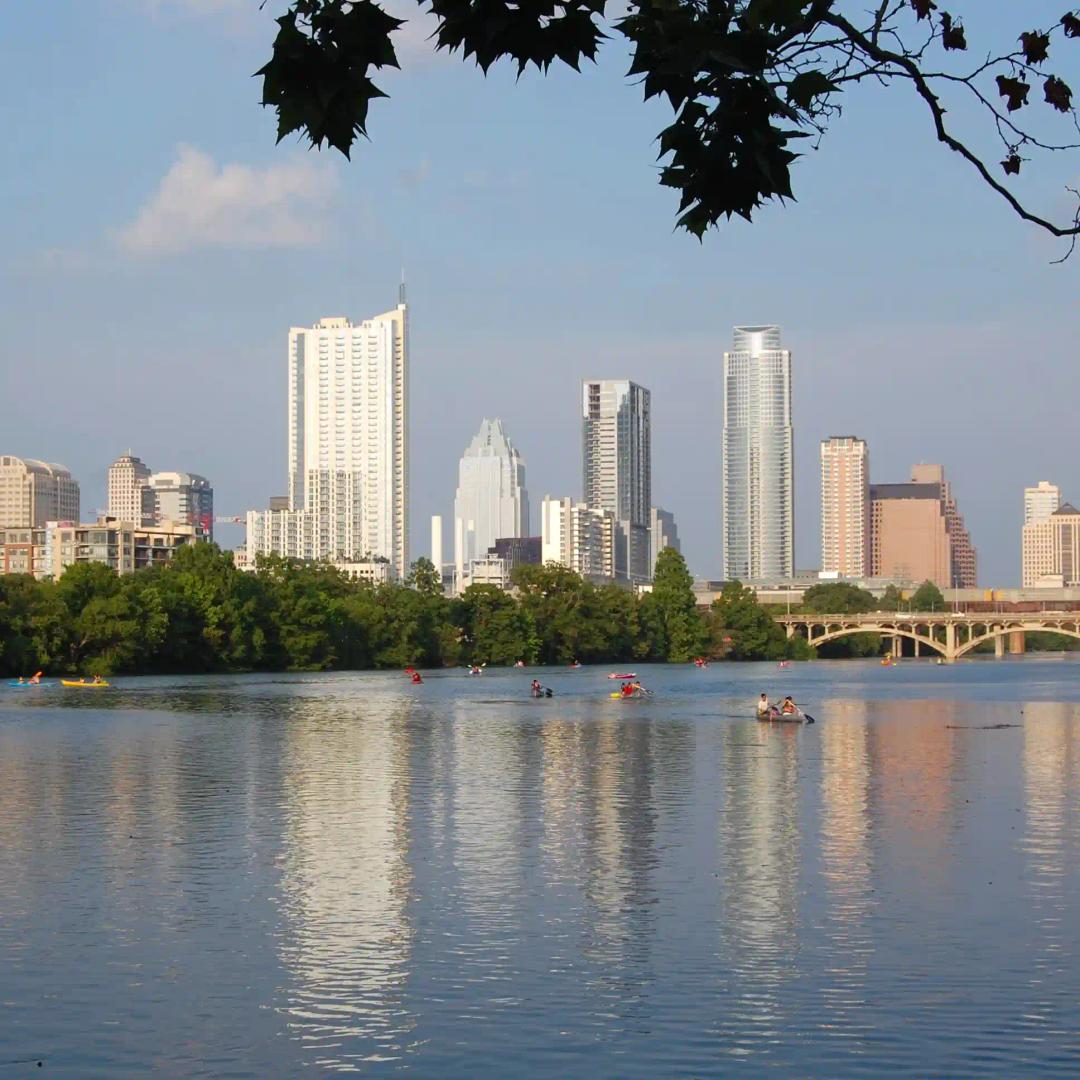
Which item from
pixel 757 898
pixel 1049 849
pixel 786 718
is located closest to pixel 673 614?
pixel 786 718

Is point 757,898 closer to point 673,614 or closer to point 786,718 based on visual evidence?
point 786,718

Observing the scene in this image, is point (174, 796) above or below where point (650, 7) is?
below

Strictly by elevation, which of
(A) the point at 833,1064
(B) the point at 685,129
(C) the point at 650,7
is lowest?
(A) the point at 833,1064

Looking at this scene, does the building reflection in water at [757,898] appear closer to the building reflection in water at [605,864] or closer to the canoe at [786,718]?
the building reflection in water at [605,864]

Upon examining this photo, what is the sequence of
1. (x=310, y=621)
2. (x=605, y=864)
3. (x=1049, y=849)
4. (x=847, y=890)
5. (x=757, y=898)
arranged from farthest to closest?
(x=310, y=621) → (x=1049, y=849) → (x=605, y=864) → (x=847, y=890) → (x=757, y=898)

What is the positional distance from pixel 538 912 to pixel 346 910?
3.31m

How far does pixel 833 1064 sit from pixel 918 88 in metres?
14.0

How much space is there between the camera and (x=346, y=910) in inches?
1155

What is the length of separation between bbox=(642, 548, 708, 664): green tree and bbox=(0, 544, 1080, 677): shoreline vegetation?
0.17m

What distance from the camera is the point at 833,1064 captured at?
65.3 feet

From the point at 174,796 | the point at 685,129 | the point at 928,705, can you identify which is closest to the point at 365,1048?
the point at 685,129

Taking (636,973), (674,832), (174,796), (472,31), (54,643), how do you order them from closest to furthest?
(472,31), (636,973), (674,832), (174,796), (54,643)

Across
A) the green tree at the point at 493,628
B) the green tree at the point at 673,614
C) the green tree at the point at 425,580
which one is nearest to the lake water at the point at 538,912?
the green tree at the point at 493,628

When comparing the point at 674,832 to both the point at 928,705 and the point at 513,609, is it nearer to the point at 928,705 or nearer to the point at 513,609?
the point at 928,705
